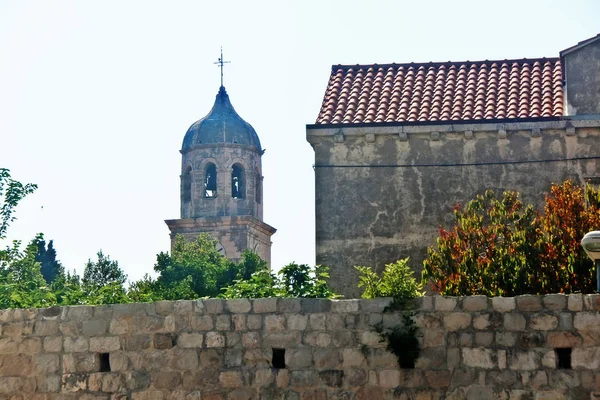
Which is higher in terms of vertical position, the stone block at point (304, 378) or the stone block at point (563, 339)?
the stone block at point (563, 339)

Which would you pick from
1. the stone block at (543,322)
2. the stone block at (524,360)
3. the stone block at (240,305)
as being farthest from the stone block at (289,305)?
the stone block at (543,322)

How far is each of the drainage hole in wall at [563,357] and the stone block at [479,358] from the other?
0.66 metres

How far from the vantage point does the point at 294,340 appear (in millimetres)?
14648

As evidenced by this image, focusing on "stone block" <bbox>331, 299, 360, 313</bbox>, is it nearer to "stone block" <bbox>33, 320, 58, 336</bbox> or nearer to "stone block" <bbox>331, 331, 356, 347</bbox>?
"stone block" <bbox>331, 331, 356, 347</bbox>

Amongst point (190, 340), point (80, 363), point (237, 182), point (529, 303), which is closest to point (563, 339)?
point (529, 303)

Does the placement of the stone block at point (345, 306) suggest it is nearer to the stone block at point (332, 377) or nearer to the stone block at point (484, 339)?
the stone block at point (332, 377)

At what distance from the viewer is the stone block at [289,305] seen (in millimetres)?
14711

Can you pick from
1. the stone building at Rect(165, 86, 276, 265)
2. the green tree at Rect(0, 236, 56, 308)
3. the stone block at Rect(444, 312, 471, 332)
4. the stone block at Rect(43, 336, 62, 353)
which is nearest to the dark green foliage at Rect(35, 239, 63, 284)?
the stone building at Rect(165, 86, 276, 265)

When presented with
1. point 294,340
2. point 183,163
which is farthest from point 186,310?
point 183,163

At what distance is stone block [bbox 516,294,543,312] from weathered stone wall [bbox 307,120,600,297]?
6.89m

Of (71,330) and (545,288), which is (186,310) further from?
(545,288)

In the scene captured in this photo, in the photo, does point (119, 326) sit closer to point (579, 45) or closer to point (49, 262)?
point (579, 45)

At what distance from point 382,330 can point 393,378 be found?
0.53 m

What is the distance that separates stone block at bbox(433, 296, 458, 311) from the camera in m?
14.3
